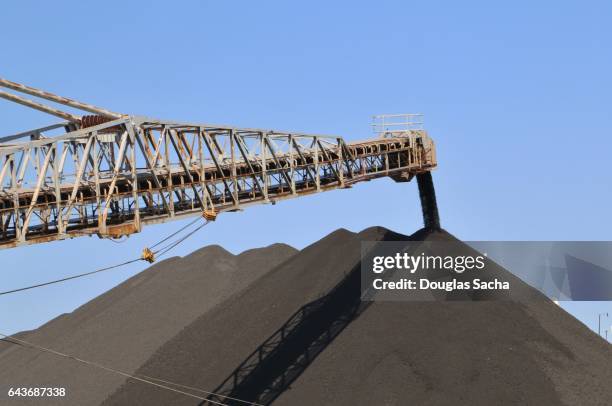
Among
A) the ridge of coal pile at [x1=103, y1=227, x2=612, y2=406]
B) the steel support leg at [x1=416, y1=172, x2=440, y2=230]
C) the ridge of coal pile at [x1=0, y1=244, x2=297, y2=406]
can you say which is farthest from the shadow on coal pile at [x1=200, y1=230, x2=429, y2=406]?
the ridge of coal pile at [x1=0, y1=244, x2=297, y2=406]

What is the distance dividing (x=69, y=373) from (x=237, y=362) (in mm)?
12222

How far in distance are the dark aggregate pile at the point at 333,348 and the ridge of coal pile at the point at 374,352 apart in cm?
7

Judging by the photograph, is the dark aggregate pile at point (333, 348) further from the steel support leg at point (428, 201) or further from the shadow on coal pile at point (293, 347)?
the steel support leg at point (428, 201)

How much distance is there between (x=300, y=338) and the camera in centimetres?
4834

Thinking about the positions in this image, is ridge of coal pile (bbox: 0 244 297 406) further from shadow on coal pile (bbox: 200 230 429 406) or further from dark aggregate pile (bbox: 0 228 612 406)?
shadow on coal pile (bbox: 200 230 429 406)

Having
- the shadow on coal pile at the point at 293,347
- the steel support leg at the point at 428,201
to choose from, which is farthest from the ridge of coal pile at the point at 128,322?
the steel support leg at the point at 428,201

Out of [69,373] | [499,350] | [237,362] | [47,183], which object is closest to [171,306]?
[69,373]

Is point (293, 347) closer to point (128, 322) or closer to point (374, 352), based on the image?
point (374, 352)

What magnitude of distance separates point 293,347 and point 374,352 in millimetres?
3491

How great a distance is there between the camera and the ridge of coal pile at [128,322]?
187 feet

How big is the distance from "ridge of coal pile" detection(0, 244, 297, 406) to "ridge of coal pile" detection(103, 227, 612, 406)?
3.06 meters

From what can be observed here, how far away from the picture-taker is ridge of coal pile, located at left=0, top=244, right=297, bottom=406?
187 ft

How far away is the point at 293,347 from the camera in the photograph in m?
47.8

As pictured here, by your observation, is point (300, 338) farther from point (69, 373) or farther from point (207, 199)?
point (69, 373)
